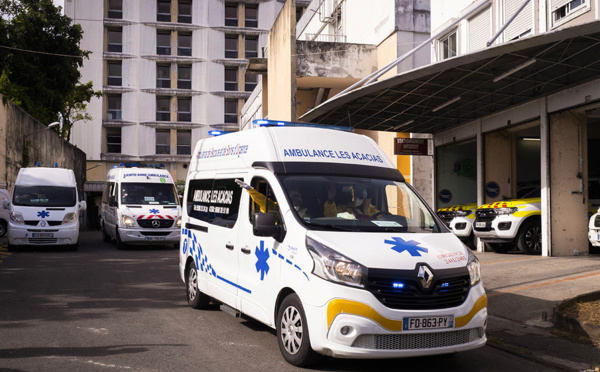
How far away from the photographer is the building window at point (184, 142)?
55562mm

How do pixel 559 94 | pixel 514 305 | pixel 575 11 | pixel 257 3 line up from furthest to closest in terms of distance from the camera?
pixel 257 3
pixel 559 94
pixel 575 11
pixel 514 305

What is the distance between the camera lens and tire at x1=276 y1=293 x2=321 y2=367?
18.3 feet

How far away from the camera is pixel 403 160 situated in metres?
20.7

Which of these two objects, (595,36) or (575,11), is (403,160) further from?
(595,36)

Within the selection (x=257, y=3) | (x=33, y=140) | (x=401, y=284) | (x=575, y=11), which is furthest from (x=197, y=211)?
(x=257, y=3)

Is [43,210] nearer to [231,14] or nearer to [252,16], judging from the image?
[231,14]

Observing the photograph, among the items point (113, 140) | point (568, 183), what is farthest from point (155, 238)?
point (113, 140)

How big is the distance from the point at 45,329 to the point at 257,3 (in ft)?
174

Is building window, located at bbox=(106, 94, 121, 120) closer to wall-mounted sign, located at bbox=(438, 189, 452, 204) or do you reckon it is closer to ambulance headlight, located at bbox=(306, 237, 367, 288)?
wall-mounted sign, located at bbox=(438, 189, 452, 204)

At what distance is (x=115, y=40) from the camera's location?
5444 cm

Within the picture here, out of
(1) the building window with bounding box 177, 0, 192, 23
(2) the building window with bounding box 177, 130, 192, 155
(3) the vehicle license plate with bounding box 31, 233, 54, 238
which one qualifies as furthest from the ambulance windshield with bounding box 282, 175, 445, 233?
(1) the building window with bounding box 177, 0, 192, 23

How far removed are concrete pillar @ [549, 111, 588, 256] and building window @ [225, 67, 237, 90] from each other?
1771 inches

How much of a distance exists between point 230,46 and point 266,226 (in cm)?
5285

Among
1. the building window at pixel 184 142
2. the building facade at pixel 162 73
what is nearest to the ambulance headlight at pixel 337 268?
the building facade at pixel 162 73
